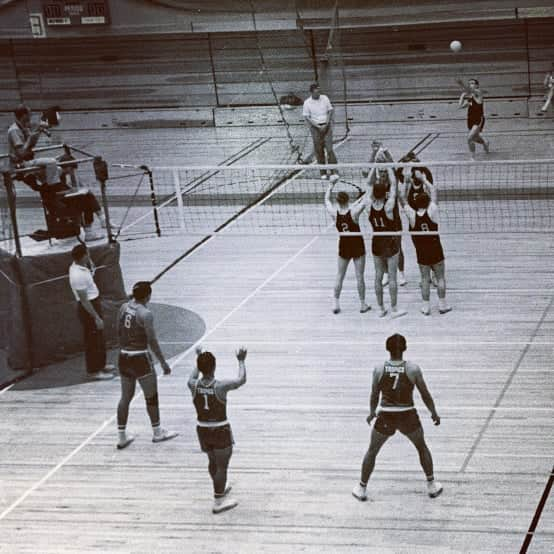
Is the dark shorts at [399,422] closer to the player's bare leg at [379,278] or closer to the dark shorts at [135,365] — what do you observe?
the dark shorts at [135,365]

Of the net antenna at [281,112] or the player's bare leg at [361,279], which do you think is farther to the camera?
the net antenna at [281,112]

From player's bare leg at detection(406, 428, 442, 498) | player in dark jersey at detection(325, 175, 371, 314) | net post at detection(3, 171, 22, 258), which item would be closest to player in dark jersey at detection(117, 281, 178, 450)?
player's bare leg at detection(406, 428, 442, 498)

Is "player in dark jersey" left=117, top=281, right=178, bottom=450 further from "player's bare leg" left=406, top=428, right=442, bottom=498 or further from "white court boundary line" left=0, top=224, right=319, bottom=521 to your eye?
"player's bare leg" left=406, top=428, right=442, bottom=498

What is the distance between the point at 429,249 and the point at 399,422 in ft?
16.4

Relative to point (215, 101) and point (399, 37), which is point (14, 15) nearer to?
point (215, 101)

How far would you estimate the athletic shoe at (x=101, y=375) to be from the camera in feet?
44.5

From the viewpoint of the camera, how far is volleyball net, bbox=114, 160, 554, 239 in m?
19.1

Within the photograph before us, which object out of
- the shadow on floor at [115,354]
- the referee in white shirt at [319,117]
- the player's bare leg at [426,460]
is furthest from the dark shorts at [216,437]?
the referee in white shirt at [319,117]

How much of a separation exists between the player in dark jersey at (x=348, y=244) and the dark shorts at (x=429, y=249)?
0.80m

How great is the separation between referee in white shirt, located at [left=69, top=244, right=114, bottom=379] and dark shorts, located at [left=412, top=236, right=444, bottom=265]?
13.5 ft

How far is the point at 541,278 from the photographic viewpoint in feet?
51.4

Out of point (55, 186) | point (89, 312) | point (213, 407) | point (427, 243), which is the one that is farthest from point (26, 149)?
point (213, 407)

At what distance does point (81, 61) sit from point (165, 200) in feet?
37.7

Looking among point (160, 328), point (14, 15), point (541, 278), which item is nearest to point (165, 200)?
point (160, 328)
